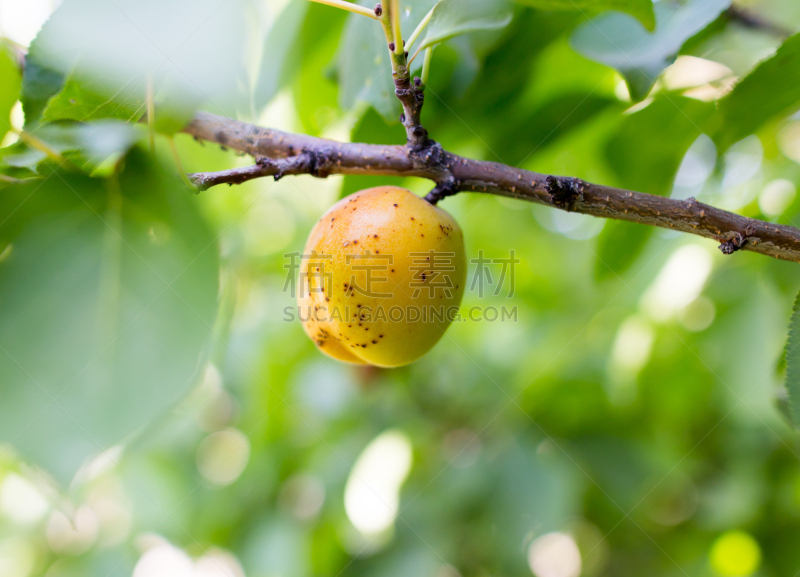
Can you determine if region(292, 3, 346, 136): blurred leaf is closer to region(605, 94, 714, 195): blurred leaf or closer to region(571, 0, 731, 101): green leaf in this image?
region(571, 0, 731, 101): green leaf

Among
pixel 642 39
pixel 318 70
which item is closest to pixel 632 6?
pixel 642 39

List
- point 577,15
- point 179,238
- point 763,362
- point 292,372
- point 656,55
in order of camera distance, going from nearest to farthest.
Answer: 1. point 179,238
2. point 656,55
3. point 577,15
4. point 763,362
5. point 292,372

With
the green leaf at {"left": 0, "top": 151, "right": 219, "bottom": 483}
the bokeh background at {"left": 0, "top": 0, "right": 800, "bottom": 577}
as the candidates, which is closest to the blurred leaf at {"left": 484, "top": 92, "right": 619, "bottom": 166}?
the bokeh background at {"left": 0, "top": 0, "right": 800, "bottom": 577}

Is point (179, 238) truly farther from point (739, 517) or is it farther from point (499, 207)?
point (739, 517)

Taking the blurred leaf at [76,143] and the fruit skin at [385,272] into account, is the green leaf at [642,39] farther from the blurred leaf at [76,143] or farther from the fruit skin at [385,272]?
the blurred leaf at [76,143]

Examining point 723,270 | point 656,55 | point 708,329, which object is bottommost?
point 708,329

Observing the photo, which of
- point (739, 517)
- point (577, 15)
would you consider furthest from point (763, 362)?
point (577, 15)
